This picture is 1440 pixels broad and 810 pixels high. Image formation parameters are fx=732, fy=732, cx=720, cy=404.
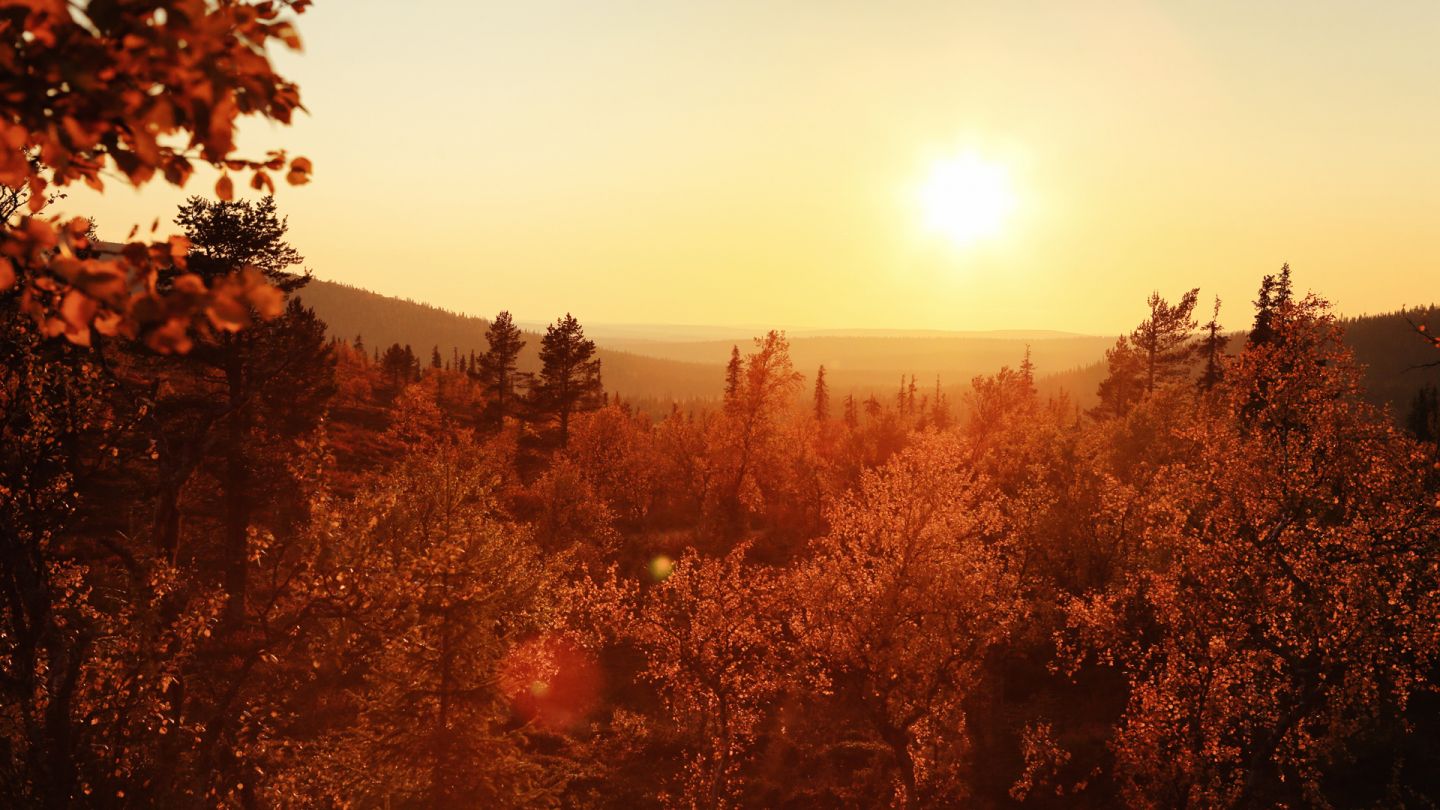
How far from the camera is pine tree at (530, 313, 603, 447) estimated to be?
64625 millimetres

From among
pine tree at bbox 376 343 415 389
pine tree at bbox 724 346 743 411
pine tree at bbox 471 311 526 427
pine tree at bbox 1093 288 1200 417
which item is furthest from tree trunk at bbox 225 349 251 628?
pine tree at bbox 376 343 415 389

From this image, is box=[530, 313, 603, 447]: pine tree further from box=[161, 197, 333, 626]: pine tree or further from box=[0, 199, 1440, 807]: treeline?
box=[161, 197, 333, 626]: pine tree

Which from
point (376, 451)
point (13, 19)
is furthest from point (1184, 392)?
point (376, 451)

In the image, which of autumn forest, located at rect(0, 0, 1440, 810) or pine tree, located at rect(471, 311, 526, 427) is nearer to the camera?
autumn forest, located at rect(0, 0, 1440, 810)

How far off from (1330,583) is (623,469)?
47430 millimetres

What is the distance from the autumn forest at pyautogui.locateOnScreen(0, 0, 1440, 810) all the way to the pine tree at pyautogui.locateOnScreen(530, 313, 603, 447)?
54.7ft

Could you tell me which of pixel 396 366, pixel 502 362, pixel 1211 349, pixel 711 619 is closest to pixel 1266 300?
pixel 1211 349

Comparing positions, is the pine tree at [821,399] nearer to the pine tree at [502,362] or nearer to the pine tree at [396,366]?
the pine tree at [502,362]

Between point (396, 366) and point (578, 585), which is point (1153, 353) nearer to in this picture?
point (578, 585)

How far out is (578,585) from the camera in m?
24.9

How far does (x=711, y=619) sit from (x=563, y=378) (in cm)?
4648

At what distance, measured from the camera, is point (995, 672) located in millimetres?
31750

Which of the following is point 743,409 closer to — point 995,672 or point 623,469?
point 623,469

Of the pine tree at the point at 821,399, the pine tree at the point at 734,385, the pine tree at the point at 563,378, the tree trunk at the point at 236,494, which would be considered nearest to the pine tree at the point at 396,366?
the pine tree at the point at 563,378
